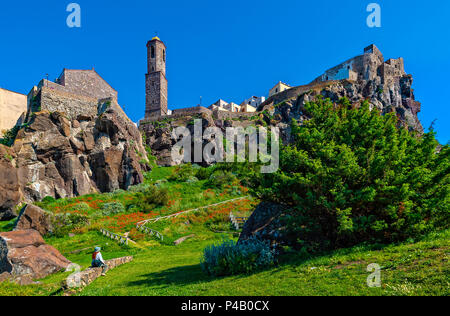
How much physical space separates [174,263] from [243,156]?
36.8 m

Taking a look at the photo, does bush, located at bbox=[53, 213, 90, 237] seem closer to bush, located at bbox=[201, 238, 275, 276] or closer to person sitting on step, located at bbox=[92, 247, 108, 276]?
person sitting on step, located at bbox=[92, 247, 108, 276]

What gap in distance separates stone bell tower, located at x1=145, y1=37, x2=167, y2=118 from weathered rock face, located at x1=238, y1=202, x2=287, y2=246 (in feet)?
174

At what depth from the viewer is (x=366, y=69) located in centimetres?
6738

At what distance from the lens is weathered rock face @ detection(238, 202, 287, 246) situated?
10.9m

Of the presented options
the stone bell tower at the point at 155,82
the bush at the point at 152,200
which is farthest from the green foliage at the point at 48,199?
the stone bell tower at the point at 155,82

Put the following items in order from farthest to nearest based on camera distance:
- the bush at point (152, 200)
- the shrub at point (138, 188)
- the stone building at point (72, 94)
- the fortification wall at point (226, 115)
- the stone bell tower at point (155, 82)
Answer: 1. the stone bell tower at point (155, 82)
2. the fortification wall at point (226, 115)
3. the stone building at point (72, 94)
4. the shrub at point (138, 188)
5. the bush at point (152, 200)

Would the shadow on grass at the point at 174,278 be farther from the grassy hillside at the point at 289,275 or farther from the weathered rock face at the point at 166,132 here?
the weathered rock face at the point at 166,132

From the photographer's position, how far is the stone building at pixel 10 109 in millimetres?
44781

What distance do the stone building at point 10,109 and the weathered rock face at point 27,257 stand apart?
3802cm

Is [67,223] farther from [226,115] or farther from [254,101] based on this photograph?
[254,101]
